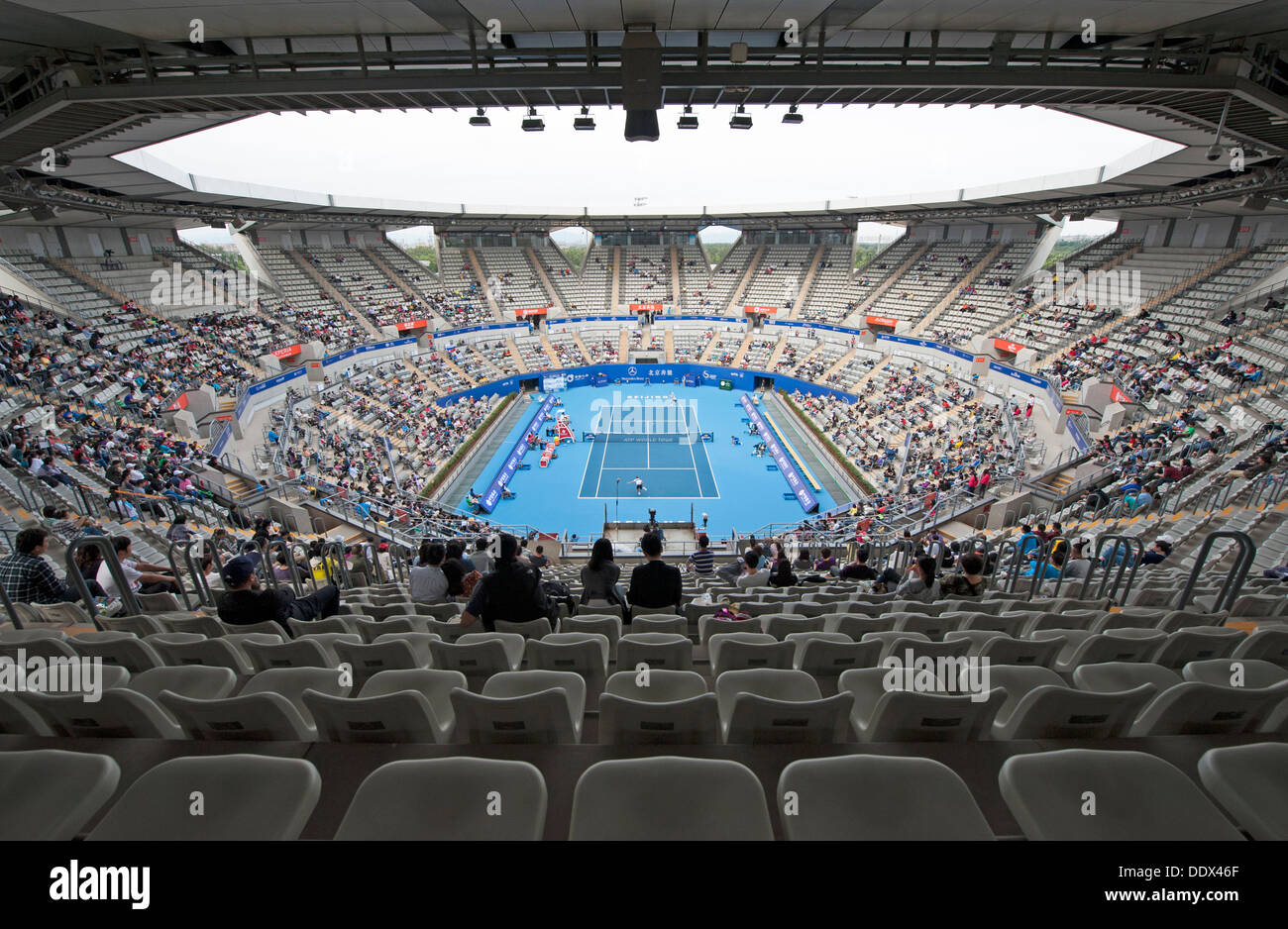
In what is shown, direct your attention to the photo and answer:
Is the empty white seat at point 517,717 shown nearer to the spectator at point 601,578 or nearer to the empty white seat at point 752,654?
the empty white seat at point 752,654

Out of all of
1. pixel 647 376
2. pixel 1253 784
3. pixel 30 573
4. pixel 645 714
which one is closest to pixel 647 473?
pixel 647 376

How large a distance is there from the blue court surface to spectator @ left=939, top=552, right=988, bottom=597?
48.6 feet

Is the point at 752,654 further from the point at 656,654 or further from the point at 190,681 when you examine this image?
the point at 190,681

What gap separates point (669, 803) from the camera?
1650 millimetres

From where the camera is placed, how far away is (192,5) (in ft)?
20.7

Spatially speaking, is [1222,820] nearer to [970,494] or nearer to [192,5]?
[192,5]

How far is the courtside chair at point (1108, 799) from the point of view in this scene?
5.33ft

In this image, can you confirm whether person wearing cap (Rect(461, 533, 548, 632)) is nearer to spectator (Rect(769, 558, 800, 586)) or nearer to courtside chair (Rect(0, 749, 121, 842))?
courtside chair (Rect(0, 749, 121, 842))

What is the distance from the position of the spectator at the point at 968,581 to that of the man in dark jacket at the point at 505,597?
4501 mm

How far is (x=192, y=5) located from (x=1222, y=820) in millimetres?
9961

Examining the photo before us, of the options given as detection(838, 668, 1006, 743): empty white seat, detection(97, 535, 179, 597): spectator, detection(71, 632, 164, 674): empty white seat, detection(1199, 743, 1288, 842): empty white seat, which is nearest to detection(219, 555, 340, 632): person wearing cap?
detection(71, 632, 164, 674): empty white seat

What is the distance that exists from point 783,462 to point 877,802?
26428mm

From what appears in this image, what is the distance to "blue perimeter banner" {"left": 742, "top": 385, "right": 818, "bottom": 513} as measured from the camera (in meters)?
23.5

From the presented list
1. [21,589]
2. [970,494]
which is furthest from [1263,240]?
[21,589]
